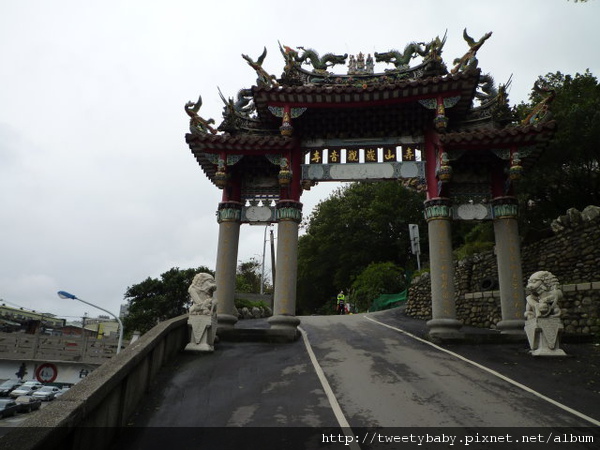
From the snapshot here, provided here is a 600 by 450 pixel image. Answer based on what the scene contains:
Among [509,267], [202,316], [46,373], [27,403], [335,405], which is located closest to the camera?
[335,405]

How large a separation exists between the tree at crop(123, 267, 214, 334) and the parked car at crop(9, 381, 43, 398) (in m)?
9.33

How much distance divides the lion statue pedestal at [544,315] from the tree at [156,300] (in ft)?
124

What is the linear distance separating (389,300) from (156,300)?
24.7 metres

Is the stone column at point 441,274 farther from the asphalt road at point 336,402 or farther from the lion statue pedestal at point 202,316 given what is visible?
the lion statue pedestal at point 202,316

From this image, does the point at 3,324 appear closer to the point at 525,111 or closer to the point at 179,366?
the point at 179,366

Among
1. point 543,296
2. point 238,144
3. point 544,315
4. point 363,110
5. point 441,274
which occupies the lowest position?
point 544,315

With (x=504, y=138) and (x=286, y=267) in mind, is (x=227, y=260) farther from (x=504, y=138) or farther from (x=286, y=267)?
(x=504, y=138)

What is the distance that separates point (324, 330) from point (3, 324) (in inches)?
2174

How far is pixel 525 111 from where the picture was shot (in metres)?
23.2

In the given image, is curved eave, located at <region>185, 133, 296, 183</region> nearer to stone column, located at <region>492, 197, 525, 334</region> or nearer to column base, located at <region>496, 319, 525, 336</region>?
stone column, located at <region>492, 197, 525, 334</region>

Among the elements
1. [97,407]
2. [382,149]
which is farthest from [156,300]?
[97,407]

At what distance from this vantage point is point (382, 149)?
14.8 metres

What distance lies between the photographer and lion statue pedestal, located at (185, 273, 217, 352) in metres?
10.4

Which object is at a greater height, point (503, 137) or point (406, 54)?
point (406, 54)
